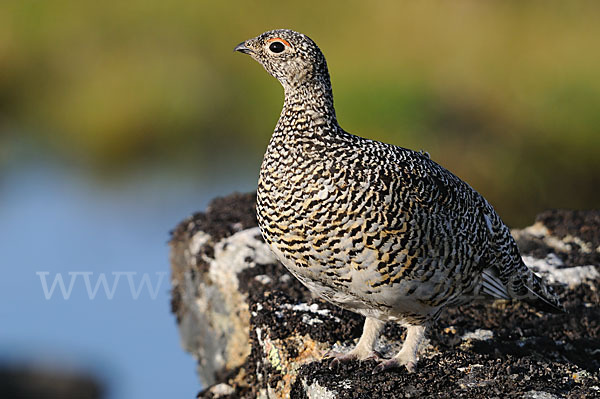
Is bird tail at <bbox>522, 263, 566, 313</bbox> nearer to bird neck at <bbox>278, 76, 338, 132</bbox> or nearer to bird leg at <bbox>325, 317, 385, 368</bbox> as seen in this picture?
bird leg at <bbox>325, 317, 385, 368</bbox>

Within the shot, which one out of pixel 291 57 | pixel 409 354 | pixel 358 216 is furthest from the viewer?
pixel 409 354

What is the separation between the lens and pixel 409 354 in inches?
152

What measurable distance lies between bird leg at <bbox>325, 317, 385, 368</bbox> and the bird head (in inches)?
53.0

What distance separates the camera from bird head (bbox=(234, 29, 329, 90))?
3584 mm

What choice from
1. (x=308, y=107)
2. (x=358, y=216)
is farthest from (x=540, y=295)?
(x=308, y=107)

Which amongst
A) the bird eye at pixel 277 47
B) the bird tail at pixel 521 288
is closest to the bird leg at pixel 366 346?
the bird tail at pixel 521 288

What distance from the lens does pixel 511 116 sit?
44.2ft

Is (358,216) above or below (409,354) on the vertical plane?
above

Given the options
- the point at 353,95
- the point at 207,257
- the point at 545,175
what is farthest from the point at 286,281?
the point at 353,95

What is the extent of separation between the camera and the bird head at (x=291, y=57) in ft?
11.8

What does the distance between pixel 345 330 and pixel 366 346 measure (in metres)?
0.32

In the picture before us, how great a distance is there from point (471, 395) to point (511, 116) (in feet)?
35.0

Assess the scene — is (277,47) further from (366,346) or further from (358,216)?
(366,346)

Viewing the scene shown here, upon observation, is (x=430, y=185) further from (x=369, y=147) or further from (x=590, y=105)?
(x=590, y=105)
